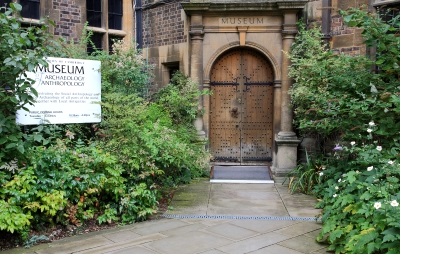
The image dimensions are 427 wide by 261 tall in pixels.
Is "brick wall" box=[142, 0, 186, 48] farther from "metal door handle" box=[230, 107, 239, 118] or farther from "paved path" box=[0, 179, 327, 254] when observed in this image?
"paved path" box=[0, 179, 327, 254]

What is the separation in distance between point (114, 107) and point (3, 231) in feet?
7.51

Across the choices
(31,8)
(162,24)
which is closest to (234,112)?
(162,24)

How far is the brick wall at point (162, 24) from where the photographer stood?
912 centimetres

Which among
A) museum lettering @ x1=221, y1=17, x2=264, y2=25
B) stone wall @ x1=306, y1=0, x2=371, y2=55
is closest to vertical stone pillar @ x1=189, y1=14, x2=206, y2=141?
museum lettering @ x1=221, y1=17, x2=264, y2=25

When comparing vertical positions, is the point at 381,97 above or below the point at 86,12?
below

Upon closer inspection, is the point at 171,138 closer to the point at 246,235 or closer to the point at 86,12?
the point at 246,235

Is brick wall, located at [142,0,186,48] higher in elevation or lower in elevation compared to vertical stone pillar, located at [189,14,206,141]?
higher

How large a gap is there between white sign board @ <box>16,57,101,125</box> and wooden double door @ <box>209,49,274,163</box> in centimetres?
297

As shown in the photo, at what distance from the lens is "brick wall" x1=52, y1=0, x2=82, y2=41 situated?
915cm

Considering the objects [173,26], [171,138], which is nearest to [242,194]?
[171,138]

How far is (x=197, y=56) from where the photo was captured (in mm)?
8375

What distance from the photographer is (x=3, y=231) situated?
14.4 ft

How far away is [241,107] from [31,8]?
5.41 m

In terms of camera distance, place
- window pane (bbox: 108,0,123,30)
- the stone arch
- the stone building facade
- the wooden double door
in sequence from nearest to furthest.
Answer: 1. the stone building facade
2. the stone arch
3. the wooden double door
4. window pane (bbox: 108,0,123,30)
